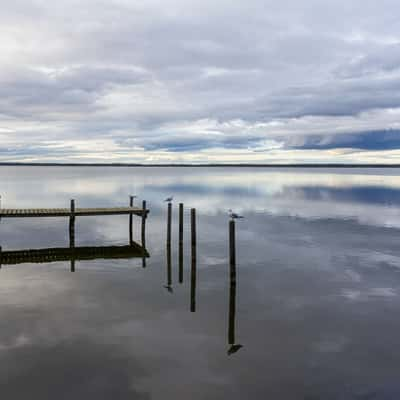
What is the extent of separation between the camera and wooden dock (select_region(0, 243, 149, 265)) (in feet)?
84.6

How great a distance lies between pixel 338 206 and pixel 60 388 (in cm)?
5498

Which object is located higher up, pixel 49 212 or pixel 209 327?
pixel 49 212

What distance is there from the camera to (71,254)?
27.9 metres

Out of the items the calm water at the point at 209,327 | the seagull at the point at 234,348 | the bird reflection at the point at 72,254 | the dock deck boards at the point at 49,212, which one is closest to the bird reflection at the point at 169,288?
the calm water at the point at 209,327

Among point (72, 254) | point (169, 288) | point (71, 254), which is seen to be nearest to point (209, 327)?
point (169, 288)

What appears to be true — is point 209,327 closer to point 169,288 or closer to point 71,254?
point 169,288

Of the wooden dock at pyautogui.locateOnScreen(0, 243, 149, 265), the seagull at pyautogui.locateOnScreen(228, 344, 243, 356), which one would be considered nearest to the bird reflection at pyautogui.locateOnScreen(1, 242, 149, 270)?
the wooden dock at pyautogui.locateOnScreen(0, 243, 149, 265)

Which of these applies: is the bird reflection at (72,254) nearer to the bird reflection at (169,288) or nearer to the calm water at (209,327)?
the calm water at (209,327)

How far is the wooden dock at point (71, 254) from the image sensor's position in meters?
25.8

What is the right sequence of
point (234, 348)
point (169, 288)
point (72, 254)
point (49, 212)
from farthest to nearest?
point (49, 212)
point (72, 254)
point (169, 288)
point (234, 348)

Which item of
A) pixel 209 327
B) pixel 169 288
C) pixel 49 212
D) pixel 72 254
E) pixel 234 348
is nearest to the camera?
pixel 234 348

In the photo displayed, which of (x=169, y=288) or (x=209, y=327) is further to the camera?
(x=169, y=288)

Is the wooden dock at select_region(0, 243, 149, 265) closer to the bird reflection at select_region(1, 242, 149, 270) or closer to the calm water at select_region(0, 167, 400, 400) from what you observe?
the bird reflection at select_region(1, 242, 149, 270)

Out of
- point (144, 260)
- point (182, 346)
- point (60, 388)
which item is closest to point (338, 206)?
point (144, 260)
